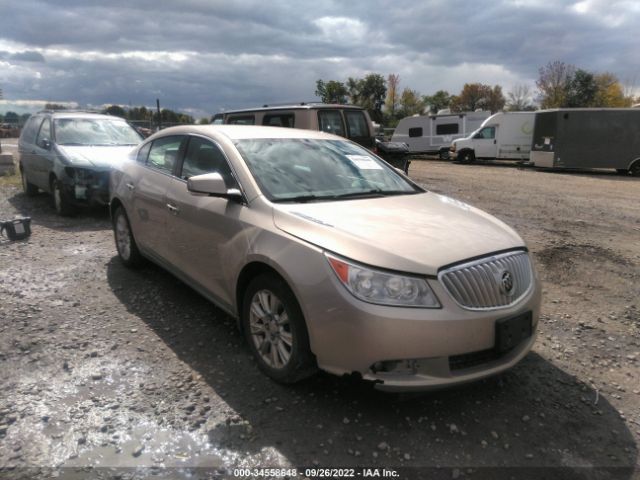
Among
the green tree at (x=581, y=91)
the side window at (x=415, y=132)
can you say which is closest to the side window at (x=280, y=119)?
the side window at (x=415, y=132)

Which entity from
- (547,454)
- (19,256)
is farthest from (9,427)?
(19,256)

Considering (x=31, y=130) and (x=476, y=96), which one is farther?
(x=476, y=96)

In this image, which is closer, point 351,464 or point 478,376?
point 351,464

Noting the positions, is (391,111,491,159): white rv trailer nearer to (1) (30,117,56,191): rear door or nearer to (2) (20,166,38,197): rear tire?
(2) (20,166,38,197): rear tire

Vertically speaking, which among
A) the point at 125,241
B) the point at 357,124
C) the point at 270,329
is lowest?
the point at 270,329

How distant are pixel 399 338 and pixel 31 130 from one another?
9.71 m

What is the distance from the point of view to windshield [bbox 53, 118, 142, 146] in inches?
334

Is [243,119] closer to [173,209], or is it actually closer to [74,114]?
[74,114]

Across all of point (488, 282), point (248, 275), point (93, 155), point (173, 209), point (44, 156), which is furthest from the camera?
point (44, 156)

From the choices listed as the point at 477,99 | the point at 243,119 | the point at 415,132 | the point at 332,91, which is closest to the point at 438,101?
the point at 477,99

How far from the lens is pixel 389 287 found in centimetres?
253

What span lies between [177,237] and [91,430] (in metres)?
1.73

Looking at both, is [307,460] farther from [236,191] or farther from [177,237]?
[177,237]

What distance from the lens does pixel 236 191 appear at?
11.0 feet
